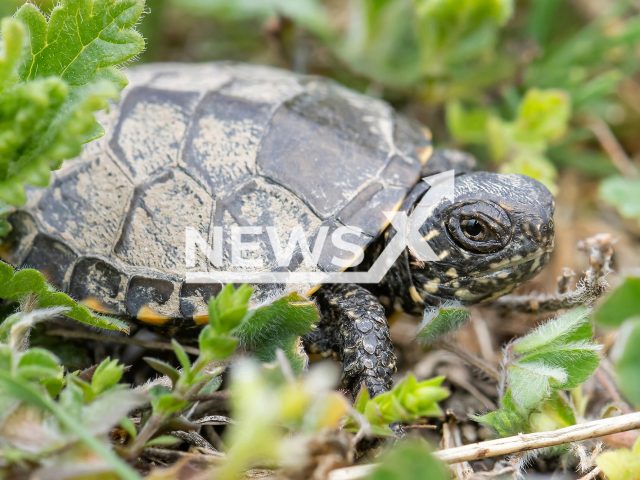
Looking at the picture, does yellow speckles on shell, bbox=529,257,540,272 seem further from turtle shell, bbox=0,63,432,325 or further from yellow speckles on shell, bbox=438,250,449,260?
turtle shell, bbox=0,63,432,325

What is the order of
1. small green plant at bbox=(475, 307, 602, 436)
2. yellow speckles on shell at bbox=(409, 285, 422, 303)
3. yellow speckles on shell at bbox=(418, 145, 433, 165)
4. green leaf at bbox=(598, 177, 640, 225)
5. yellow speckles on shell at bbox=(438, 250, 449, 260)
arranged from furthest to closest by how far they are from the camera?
green leaf at bbox=(598, 177, 640, 225)
yellow speckles on shell at bbox=(418, 145, 433, 165)
yellow speckles on shell at bbox=(409, 285, 422, 303)
yellow speckles on shell at bbox=(438, 250, 449, 260)
small green plant at bbox=(475, 307, 602, 436)

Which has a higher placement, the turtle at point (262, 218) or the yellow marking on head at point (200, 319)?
the turtle at point (262, 218)

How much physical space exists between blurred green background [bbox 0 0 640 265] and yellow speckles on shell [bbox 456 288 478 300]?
3.55 ft

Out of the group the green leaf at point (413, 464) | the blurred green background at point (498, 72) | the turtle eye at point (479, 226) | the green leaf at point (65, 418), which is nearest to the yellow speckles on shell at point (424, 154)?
the turtle eye at point (479, 226)

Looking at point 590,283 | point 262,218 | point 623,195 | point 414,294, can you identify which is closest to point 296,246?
point 262,218

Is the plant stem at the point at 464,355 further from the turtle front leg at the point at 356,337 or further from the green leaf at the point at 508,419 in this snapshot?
the green leaf at the point at 508,419

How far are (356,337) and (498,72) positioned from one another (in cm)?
241

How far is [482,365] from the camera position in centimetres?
→ 237

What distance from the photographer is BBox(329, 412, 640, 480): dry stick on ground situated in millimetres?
1795

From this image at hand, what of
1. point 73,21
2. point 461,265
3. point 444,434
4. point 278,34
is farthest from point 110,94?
point 278,34

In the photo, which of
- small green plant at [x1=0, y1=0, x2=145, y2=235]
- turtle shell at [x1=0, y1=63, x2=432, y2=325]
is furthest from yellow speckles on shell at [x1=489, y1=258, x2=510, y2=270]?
small green plant at [x1=0, y1=0, x2=145, y2=235]

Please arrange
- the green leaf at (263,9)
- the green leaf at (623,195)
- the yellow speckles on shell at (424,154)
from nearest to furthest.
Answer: the yellow speckles on shell at (424,154), the green leaf at (623,195), the green leaf at (263,9)

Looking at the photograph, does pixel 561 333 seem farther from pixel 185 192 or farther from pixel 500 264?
pixel 185 192

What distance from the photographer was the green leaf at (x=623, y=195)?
312 cm
